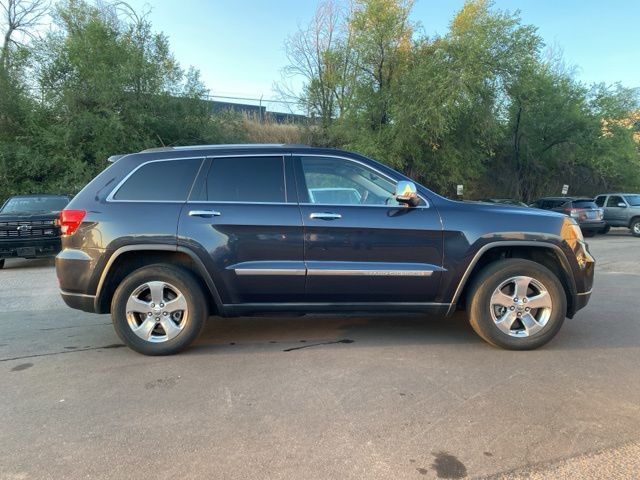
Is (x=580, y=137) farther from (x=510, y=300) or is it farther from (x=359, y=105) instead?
(x=510, y=300)

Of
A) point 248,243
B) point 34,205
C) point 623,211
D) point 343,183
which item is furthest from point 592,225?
point 34,205

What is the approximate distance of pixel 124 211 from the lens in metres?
4.35

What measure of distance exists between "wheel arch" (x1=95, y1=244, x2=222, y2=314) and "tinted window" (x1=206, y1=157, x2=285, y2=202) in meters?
0.63

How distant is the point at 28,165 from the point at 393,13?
49.1 feet

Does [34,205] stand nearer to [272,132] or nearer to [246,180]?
[246,180]

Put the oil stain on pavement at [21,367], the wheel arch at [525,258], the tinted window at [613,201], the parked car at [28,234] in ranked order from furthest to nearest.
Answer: the tinted window at [613,201] < the parked car at [28,234] < the wheel arch at [525,258] < the oil stain on pavement at [21,367]

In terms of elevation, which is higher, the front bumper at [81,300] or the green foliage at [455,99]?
the green foliage at [455,99]

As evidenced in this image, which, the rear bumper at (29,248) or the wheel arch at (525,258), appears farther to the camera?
the rear bumper at (29,248)

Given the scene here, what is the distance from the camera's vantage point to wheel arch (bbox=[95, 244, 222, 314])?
4.31 m

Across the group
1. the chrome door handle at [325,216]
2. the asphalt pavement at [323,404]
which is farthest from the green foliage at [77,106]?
the chrome door handle at [325,216]

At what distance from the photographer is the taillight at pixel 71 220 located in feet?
14.3

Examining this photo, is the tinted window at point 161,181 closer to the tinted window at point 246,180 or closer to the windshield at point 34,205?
the tinted window at point 246,180

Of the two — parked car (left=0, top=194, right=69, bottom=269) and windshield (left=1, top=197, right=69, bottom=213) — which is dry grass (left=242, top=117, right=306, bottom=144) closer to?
windshield (left=1, top=197, right=69, bottom=213)

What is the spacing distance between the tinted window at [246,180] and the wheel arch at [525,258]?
1.92m
